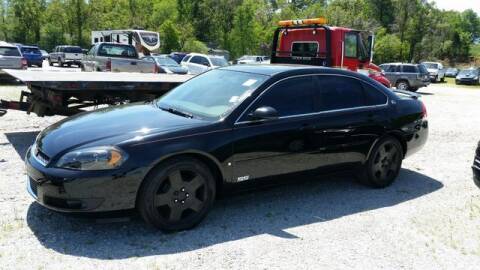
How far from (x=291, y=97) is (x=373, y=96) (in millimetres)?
1333

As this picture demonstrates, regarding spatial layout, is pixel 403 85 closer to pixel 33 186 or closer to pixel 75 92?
pixel 75 92

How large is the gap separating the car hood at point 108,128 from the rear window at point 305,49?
8600 millimetres

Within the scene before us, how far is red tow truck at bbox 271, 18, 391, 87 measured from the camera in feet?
41.6

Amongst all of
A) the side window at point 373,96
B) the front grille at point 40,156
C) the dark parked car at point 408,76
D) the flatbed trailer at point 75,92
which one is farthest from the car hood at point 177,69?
the front grille at point 40,156

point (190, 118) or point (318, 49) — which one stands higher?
point (318, 49)

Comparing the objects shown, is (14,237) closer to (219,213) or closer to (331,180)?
(219,213)

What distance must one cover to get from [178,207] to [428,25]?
2786 inches

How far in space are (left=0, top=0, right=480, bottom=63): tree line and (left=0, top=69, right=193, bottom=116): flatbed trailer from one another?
5027cm

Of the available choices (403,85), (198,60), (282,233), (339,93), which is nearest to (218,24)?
(198,60)

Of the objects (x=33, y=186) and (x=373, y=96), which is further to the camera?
(x=373, y=96)

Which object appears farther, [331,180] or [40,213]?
[331,180]

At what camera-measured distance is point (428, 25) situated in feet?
220

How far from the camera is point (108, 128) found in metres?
4.31

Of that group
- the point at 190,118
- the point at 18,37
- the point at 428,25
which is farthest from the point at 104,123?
the point at 428,25
